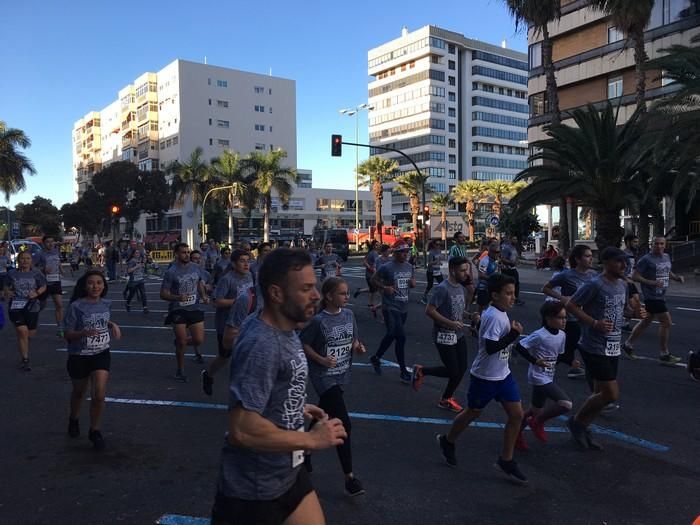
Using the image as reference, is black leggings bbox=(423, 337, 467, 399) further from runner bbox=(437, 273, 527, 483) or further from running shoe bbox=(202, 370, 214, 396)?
running shoe bbox=(202, 370, 214, 396)

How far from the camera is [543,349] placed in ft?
17.2

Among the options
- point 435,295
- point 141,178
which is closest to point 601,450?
point 435,295

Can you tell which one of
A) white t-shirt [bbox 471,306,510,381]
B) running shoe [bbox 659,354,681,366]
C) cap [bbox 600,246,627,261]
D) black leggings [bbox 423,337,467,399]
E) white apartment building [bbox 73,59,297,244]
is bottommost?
running shoe [bbox 659,354,681,366]

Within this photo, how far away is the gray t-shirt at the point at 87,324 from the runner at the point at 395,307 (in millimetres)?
3725

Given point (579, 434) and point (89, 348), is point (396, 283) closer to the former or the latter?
point (579, 434)

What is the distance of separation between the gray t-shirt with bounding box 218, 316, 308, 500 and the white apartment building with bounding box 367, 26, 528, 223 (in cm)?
9625

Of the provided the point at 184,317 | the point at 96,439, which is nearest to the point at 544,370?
the point at 96,439

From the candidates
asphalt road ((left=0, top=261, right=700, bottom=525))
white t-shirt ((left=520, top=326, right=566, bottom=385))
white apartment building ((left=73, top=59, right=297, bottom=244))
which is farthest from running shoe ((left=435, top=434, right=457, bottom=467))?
white apartment building ((left=73, top=59, right=297, bottom=244))

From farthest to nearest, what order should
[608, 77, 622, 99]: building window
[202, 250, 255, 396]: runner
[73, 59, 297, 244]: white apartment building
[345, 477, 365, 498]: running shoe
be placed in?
[73, 59, 297, 244]: white apartment building → [608, 77, 622, 99]: building window → [202, 250, 255, 396]: runner → [345, 477, 365, 498]: running shoe

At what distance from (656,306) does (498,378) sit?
523 cm

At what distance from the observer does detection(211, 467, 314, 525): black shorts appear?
7.60ft

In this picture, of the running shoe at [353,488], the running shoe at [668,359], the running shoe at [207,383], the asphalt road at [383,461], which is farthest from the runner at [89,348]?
the running shoe at [668,359]

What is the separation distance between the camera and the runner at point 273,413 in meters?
2.24

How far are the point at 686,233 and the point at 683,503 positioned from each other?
115 feet
